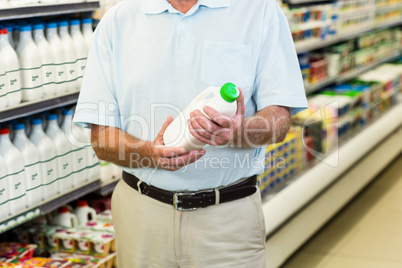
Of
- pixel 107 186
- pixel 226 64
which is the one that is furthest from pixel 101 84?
pixel 107 186

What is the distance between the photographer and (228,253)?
1.86m

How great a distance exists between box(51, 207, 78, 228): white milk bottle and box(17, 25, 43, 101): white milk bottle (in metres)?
0.75

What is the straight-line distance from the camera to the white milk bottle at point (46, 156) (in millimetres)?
2580

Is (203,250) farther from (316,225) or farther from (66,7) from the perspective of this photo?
(316,225)

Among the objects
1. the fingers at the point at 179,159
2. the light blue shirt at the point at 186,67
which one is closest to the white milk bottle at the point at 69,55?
the light blue shirt at the point at 186,67

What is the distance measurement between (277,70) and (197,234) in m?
0.60

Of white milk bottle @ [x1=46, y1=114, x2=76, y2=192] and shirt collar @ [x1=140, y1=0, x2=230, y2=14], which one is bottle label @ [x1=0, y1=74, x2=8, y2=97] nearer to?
white milk bottle @ [x1=46, y1=114, x2=76, y2=192]

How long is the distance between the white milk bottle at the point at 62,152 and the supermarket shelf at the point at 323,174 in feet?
3.89

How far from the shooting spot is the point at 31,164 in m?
2.52

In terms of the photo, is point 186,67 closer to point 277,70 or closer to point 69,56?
point 277,70

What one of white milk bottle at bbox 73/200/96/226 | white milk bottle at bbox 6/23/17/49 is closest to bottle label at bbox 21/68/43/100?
white milk bottle at bbox 6/23/17/49

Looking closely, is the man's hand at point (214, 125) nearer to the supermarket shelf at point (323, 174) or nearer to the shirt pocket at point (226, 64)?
the shirt pocket at point (226, 64)

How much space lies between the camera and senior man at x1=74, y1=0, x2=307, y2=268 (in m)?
1.77

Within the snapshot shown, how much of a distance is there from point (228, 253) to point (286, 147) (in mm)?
2059
